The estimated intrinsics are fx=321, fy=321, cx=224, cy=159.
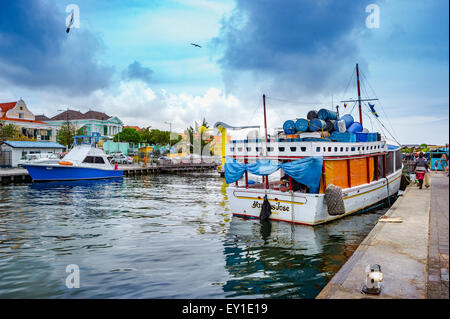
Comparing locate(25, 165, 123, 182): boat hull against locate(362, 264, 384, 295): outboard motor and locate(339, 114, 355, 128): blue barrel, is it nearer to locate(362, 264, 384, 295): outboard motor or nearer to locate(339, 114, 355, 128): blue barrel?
locate(339, 114, 355, 128): blue barrel

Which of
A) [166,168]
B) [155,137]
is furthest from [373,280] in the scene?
[155,137]

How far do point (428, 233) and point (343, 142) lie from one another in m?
5.81

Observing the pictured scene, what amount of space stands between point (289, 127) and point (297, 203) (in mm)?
3683

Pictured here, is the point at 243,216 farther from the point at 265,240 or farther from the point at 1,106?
the point at 1,106

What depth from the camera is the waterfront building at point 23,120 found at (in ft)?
186

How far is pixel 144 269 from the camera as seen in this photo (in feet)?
28.0

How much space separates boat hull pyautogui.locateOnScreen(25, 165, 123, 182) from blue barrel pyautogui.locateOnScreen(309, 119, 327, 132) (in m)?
27.1

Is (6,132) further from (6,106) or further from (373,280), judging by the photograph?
(373,280)

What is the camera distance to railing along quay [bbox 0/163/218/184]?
31234mm

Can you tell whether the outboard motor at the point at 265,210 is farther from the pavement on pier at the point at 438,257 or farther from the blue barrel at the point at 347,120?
the blue barrel at the point at 347,120

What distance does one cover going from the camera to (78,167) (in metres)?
33.3

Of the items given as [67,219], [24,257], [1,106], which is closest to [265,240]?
[24,257]

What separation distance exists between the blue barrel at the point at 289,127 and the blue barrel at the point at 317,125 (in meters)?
0.79

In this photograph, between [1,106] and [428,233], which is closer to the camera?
[428,233]
